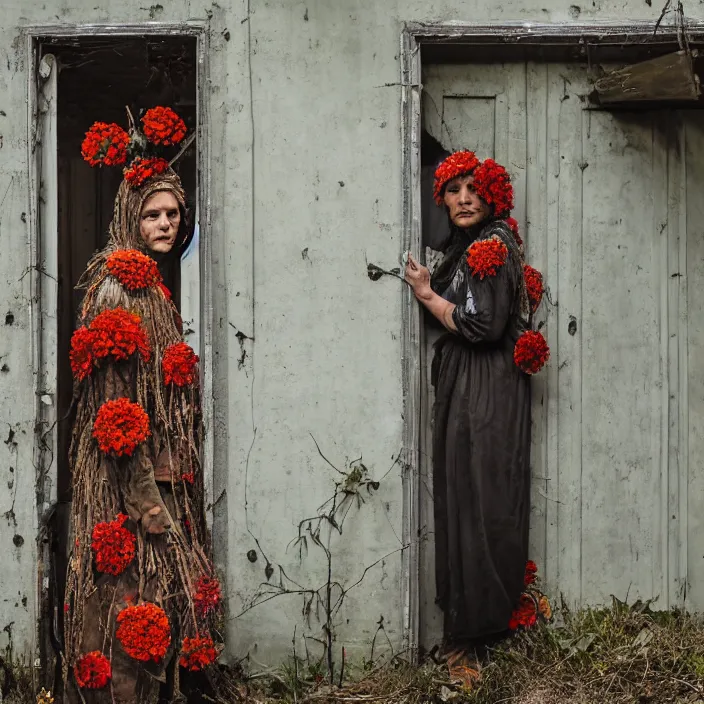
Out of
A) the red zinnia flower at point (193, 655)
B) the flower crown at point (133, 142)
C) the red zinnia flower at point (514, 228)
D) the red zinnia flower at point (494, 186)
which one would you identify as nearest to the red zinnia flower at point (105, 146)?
the flower crown at point (133, 142)

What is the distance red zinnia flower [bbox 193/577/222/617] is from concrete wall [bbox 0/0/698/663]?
0.13 m

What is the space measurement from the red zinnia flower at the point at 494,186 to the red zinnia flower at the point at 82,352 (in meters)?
1.91

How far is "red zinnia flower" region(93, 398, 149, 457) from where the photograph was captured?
430 centimetres

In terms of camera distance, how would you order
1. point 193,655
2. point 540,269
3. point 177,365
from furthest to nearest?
point 540,269, point 177,365, point 193,655

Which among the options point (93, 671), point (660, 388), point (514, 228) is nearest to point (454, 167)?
point (514, 228)

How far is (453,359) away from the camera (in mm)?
4684

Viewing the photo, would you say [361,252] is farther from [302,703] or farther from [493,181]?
[302,703]

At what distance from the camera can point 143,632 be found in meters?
4.23

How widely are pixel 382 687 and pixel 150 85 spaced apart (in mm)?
2996

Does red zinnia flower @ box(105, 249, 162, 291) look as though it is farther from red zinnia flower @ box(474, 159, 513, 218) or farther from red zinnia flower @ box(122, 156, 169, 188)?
red zinnia flower @ box(474, 159, 513, 218)

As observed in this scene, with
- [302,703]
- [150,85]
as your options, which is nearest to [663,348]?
[302,703]

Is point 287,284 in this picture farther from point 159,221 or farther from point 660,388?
point 660,388

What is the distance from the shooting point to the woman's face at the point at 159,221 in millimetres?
4586

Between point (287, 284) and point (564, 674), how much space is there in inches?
85.3
